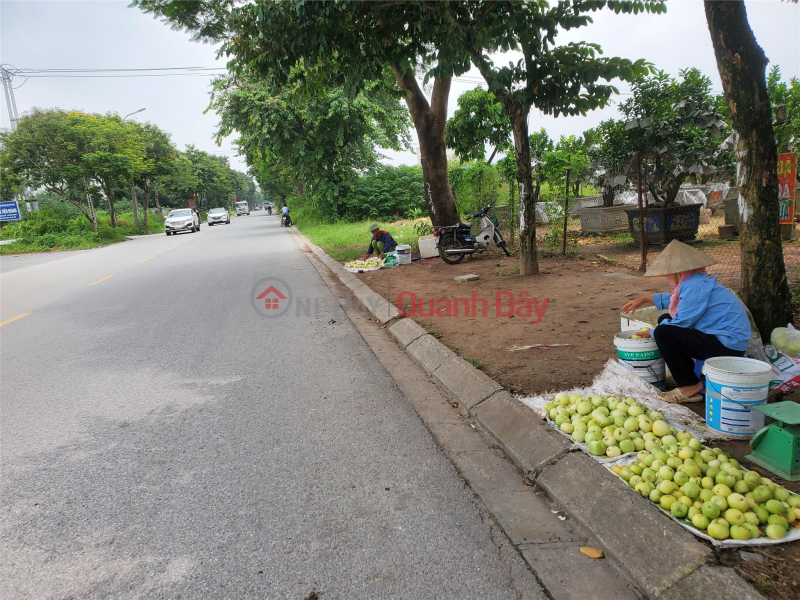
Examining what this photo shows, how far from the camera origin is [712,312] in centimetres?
366

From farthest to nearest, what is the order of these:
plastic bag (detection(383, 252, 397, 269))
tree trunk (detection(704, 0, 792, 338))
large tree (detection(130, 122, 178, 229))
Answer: large tree (detection(130, 122, 178, 229)), plastic bag (detection(383, 252, 397, 269)), tree trunk (detection(704, 0, 792, 338))

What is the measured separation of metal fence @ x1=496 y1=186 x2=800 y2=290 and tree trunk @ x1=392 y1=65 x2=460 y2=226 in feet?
8.08

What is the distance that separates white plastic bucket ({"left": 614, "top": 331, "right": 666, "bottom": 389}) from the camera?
3967mm

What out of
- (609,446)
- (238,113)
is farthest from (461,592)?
(238,113)

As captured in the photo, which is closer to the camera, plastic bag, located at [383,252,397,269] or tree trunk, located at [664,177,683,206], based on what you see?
tree trunk, located at [664,177,683,206]

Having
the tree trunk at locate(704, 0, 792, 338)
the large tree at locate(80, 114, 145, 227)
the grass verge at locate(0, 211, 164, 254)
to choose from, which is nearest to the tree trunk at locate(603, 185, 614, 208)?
the tree trunk at locate(704, 0, 792, 338)

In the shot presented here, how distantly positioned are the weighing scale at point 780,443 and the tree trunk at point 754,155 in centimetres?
188

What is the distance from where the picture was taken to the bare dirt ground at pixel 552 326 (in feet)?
7.44

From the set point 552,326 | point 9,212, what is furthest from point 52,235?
point 552,326

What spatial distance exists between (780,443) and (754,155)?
2591 millimetres

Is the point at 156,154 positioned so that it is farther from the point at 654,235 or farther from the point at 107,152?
the point at 654,235

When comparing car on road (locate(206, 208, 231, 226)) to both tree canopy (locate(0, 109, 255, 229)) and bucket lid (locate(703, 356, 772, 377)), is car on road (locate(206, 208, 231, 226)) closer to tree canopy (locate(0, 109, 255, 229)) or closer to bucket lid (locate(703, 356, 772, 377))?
tree canopy (locate(0, 109, 255, 229))

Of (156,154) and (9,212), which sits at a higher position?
(156,154)

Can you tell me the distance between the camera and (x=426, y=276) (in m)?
10.3
